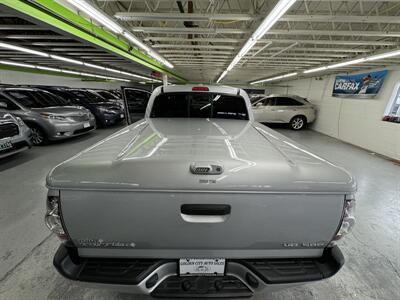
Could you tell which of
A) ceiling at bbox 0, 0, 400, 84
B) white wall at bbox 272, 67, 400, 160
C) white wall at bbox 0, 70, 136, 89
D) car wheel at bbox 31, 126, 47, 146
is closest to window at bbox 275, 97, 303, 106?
white wall at bbox 272, 67, 400, 160

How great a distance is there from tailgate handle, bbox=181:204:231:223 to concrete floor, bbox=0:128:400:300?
1144 mm

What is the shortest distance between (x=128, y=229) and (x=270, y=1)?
4805 millimetres

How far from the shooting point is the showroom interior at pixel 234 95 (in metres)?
1.92

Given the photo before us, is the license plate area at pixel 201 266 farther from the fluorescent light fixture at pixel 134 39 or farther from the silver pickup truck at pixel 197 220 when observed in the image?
the fluorescent light fixture at pixel 134 39

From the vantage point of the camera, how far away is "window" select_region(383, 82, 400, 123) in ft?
22.1

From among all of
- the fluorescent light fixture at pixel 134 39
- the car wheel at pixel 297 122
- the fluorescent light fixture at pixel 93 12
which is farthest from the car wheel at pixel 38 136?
the car wheel at pixel 297 122

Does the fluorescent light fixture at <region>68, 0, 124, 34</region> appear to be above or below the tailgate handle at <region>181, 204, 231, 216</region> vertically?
above

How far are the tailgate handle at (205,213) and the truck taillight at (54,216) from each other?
2.09 ft

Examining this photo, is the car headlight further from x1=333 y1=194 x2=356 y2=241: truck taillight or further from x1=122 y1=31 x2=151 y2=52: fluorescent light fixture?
x1=333 y1=194 x2=356 y2=241: truck taillight

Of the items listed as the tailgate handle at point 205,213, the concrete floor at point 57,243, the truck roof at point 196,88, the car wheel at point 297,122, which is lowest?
the car wheel at point 297,122

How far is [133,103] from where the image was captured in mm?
3854

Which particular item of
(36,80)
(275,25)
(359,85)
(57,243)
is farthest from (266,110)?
(36,80)

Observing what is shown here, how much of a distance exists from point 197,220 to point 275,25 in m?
6.00

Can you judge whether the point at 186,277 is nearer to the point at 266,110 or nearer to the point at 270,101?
the point at 266,110
